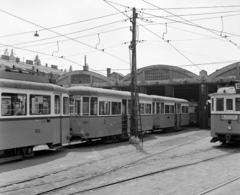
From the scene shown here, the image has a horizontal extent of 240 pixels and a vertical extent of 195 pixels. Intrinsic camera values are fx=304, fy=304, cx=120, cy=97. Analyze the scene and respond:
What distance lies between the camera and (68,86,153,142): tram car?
A: 50.1ft

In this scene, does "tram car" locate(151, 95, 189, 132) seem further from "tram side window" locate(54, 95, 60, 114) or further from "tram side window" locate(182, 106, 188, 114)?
"tram side window" locate(54, 95, 60, 114)

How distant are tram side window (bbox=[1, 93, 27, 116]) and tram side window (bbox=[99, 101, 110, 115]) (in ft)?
17.9

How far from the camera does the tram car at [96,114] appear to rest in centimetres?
1526

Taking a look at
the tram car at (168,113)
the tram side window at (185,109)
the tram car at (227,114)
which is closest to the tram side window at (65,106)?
the tram car at (227,114)

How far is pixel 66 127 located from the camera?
1375 centimetres

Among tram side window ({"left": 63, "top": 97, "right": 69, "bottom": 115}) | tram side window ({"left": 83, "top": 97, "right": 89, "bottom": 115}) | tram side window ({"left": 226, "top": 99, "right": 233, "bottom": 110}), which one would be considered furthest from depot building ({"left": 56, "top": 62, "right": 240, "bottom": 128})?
tram side window ({"left": 63, "top": 97, "right": 69, "bottom": 115})

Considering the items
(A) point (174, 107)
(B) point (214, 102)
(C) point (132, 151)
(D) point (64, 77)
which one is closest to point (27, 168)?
(C) point (132, 151)

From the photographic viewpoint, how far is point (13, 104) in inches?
416

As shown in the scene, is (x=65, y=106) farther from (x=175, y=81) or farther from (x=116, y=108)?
(x=175, y=81)

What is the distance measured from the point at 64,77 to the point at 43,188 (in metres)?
34.6

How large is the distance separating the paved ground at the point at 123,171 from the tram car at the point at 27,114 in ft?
1.96

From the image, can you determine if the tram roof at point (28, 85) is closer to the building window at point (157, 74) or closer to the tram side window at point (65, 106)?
the tram side window at point (65, 106)

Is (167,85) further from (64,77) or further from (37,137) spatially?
(37,137)

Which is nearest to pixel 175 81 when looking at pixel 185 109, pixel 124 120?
pixel 185 109
